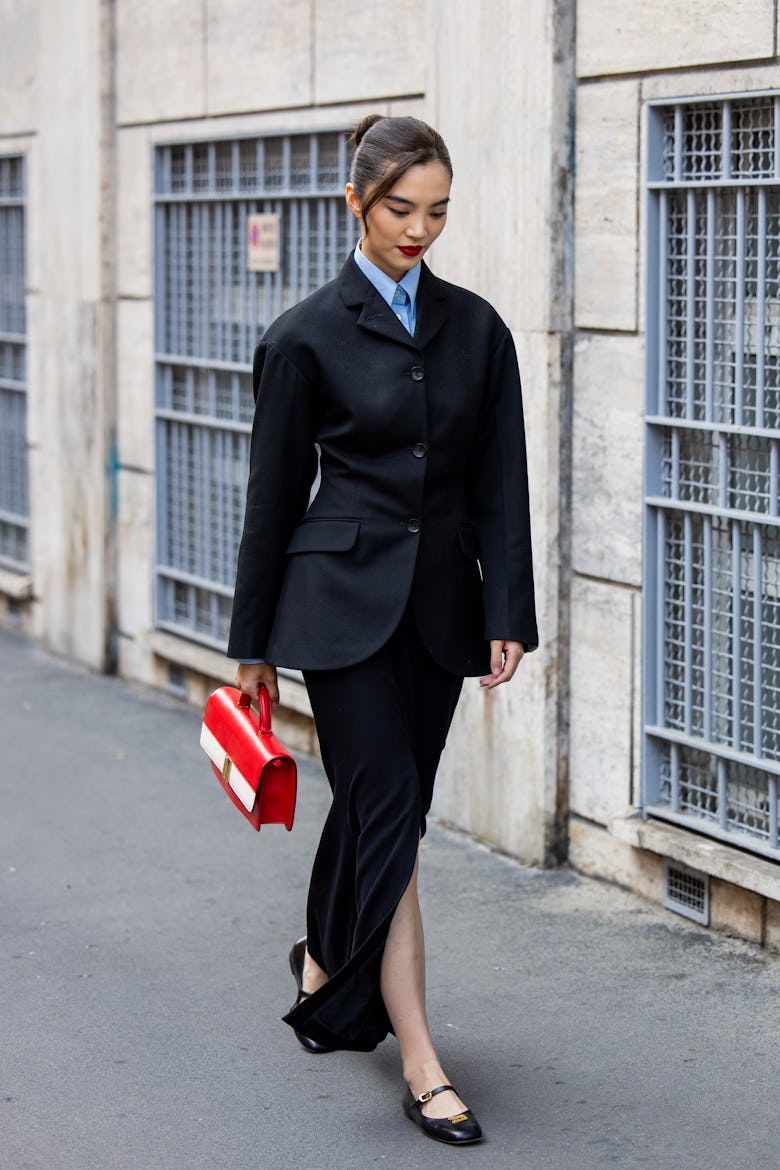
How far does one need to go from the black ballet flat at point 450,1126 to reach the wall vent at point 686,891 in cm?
156

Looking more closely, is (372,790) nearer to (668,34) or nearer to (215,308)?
(668,34)

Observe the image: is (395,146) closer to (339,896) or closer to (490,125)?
(339,896)

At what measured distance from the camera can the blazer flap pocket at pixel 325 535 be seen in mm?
4242

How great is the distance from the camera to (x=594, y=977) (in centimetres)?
526

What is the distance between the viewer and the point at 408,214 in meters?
4.09

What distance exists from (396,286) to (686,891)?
7.43 ft

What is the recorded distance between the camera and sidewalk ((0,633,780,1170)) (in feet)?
13.8

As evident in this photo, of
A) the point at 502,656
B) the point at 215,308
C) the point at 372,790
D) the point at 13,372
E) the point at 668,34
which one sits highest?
the point at 668,34

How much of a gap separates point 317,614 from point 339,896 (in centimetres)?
67

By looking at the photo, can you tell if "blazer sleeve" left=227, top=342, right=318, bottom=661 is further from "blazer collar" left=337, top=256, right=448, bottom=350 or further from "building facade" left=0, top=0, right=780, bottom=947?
"building facade" left=0, top=0, right=780, bottom=947

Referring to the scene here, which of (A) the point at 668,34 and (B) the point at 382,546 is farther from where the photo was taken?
(A) the point at 668,34

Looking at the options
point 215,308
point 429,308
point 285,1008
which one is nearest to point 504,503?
point 429,308

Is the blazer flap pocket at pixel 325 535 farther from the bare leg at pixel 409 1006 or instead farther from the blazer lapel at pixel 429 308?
the bare leg at pixel 409 1006

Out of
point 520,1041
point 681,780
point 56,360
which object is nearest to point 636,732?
point 681,780
